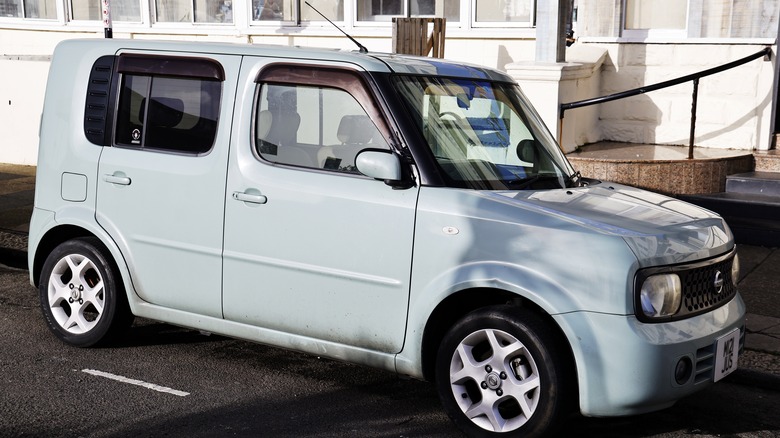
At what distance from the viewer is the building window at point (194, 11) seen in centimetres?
1506

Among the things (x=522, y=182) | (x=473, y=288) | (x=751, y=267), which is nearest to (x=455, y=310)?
(x=473, y=288)

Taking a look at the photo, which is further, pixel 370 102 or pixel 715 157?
pixel 715 157

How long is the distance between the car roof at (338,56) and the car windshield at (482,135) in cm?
7

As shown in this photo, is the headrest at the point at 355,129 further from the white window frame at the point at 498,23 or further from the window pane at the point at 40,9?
the window pane at the point at 40,9

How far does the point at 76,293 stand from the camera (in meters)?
6.33

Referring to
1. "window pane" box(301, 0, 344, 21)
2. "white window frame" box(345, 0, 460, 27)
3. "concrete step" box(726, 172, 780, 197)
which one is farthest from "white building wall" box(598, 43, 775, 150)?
"window pane" box(301, 0, 344, 21)

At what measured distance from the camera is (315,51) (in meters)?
5.57

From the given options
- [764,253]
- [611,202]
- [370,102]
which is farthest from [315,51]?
[764,253]

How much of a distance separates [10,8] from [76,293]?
41.5ft

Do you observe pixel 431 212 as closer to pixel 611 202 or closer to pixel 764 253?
pixel 611 202

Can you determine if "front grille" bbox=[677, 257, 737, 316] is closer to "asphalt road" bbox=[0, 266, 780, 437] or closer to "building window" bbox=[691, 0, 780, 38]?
"asphalt road" bbox=[0, 266, 780, 437]

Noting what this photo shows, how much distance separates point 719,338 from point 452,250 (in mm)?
1355

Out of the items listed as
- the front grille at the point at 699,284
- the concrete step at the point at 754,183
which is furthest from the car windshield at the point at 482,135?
the concrete step at the point at 754,183

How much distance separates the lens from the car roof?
5.41 meters
